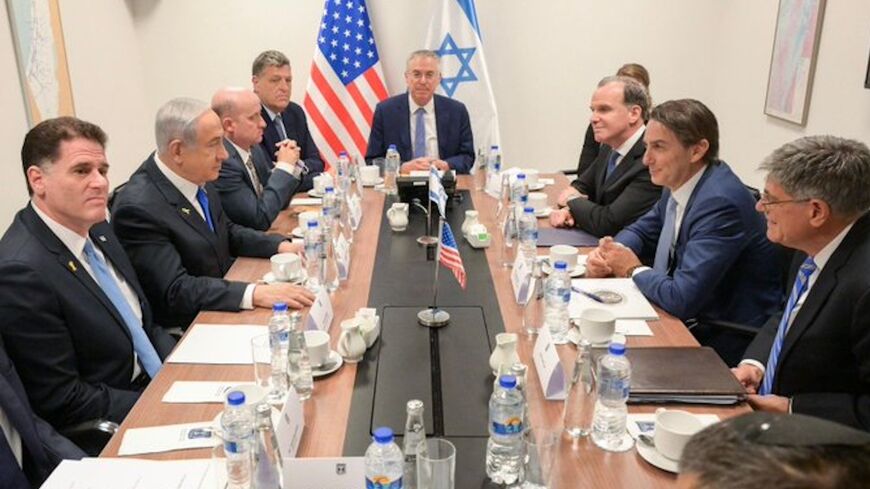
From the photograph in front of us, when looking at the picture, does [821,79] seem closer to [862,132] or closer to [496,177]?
[862,132]

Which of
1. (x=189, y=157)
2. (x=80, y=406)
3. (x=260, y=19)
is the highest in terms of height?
(x=260, y=19)

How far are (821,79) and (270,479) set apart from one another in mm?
3881

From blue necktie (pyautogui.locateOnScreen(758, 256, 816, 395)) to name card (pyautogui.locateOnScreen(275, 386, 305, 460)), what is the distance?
1336mm

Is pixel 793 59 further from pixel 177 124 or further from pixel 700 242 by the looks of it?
pixel 177 124

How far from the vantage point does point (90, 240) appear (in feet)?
6.99

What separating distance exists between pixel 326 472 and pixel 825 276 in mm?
1391

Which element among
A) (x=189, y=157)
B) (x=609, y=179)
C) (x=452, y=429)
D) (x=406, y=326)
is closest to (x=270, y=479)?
(x=452, y=429)

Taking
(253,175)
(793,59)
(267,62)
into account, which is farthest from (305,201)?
(793,59)

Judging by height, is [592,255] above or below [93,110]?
below

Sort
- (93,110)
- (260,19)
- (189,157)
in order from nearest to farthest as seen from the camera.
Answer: (189,157), (93,110), (260,19)

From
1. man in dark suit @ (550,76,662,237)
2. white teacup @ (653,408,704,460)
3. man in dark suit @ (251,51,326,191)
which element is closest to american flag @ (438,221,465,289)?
white teacup @ (653,408,704,460)

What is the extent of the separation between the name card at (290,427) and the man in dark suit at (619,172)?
1.92 m

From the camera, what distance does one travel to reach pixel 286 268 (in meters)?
2.42

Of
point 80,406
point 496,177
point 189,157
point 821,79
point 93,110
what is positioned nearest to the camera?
point 80,406
